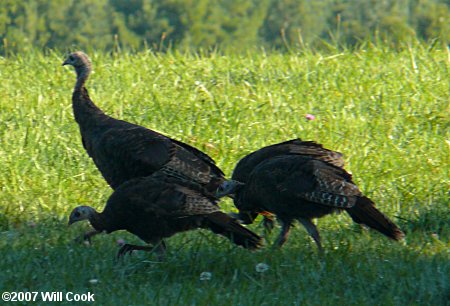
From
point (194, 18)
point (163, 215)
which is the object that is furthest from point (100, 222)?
point (194, 18)

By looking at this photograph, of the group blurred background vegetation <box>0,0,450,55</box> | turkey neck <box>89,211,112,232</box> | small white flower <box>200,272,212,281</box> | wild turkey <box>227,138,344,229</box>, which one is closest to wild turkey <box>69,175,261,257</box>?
turkey neck <box>89,211,112,232</box>

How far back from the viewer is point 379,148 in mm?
7512

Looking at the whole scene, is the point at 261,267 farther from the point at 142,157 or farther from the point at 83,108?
the point at 83,108

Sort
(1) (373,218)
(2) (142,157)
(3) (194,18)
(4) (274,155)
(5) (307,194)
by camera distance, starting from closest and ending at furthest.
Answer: (5) (307,194)
(1) (373,218)
(2) (142,157)
(4) (274,155)
(3) (194,18)

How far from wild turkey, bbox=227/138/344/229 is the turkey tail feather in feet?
1.24

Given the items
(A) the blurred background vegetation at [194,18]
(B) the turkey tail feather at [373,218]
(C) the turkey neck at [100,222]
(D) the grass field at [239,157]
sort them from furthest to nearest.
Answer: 1. (A) the blurred background vegetation at [194,18]
2. (B) the turkey tail feather at [373,218]
3. (C) the turkey neck at [100,222]
4. (D) the grass field at [239,157]

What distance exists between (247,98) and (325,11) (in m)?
58.4

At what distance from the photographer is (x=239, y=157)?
7.39 m

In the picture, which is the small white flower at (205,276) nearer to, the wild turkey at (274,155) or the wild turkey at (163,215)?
the wild turkey at (163,215)

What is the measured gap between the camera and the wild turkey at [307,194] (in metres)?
5.52

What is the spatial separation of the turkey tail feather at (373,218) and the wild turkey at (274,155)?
0.38 meters

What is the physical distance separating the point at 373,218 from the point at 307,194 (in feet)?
1.57

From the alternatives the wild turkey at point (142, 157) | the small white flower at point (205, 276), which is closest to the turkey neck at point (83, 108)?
the wild turkey at point (142, 157)

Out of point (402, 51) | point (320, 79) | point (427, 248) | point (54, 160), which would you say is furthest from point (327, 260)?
point (402, 51)
